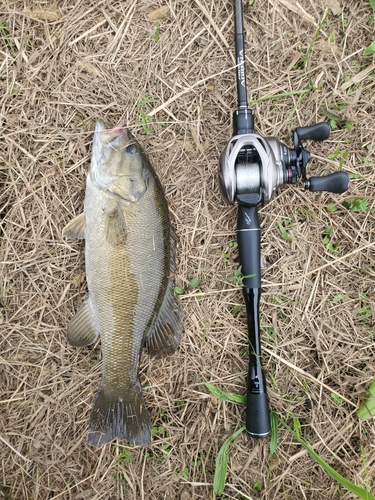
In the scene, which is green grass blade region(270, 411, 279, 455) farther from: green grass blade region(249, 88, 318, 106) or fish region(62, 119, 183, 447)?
green grass blade region(249, 88, 318, 106)

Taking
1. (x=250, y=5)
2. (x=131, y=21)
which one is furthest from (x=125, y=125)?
(x=250, y=5)

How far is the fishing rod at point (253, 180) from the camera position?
7.93 ft

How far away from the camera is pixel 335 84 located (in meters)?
2.84

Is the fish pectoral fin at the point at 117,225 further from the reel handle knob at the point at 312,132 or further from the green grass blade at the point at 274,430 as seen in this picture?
the green grass blade at the point at 274,430

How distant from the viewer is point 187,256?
2.80 meters

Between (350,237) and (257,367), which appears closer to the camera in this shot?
(257,367)

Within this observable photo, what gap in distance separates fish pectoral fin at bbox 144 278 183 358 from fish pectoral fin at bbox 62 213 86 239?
2.20 feet

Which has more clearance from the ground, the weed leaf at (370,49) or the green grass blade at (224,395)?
the weed leaf at (370,49)

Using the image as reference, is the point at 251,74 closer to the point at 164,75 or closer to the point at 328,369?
the point at 164,75

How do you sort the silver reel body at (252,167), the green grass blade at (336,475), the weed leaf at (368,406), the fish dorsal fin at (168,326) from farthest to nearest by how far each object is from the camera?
the weed leaf at (368,406)
the fish dorsal fin at (168,326)
the silver reel body at (252,167)
the green grass blade at (336,475)

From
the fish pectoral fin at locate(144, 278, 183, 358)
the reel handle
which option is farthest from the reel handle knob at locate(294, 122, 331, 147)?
the fish pectoral fin at locate(144, 278, 183, 358)

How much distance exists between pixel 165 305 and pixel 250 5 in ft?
7.25

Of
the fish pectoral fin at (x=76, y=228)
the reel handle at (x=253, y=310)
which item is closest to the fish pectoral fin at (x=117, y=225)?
the fish pectoral fin at (x=76, y=228)

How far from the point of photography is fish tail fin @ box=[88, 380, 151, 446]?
2557 mm
